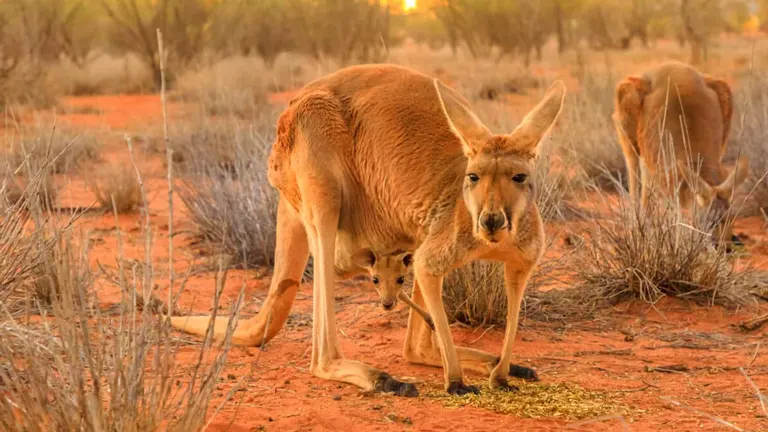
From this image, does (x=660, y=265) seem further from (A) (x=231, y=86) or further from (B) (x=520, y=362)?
(A) (x=231, y=86)

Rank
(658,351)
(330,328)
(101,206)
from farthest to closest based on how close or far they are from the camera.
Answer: (101,206) < (658,351) < (330,328)

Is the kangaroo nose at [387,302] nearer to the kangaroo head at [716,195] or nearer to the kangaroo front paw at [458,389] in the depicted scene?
the kangaroo front paw at [458,389]

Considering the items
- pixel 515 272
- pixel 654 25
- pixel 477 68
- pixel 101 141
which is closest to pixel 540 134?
pixel 515 272

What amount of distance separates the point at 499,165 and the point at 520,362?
188 centimetres

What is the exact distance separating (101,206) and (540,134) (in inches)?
293

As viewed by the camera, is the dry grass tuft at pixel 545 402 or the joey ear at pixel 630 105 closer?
the dry grass tuft at pixel 545 402

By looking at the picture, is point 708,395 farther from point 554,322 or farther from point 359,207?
point 359,207

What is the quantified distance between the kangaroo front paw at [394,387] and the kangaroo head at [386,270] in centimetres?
43

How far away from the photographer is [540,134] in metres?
4.39

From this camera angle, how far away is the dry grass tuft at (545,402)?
4617 mm

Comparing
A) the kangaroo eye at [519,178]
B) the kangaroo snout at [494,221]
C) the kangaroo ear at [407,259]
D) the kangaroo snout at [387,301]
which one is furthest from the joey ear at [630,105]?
the kangaroo snout at [494,221]

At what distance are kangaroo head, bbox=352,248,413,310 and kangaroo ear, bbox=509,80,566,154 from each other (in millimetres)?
1185

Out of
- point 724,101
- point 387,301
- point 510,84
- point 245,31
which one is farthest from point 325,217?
point 245,31

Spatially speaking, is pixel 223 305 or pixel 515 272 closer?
pixel 515 272
